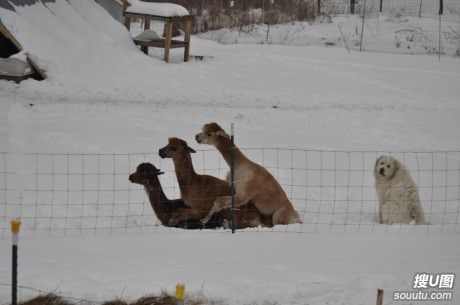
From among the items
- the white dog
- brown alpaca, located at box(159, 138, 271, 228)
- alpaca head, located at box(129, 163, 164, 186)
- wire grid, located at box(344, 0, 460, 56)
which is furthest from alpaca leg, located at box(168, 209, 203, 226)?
wire grid, located at box(344, 0, 460, 56)

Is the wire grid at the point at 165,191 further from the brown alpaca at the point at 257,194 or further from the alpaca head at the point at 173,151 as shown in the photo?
the alpaca head at the point at 173,151

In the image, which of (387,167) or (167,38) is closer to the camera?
(387,167)

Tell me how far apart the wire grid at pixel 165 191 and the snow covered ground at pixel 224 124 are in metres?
0.26

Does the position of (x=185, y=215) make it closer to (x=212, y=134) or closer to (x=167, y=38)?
(x=212, y=134)

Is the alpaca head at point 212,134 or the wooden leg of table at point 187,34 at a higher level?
the wooden leg of table at point 187,34

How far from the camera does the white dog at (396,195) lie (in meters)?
8.44

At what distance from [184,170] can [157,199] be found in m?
0.46

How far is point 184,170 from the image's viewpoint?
7.98 meters

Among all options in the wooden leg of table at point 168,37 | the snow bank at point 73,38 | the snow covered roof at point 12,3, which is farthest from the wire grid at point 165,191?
the wooden leg of table at point 168,37

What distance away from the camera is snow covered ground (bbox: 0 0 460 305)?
19.1 ft

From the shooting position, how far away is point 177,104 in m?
13.0

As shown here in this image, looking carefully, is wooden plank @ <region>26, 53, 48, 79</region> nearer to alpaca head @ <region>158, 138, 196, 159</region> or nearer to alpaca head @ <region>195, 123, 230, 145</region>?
alpaca head @ <region>158, 138, 196, 159</region>

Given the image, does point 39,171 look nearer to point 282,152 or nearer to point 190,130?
point 190,130

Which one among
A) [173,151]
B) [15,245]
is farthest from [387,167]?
[15,245]
